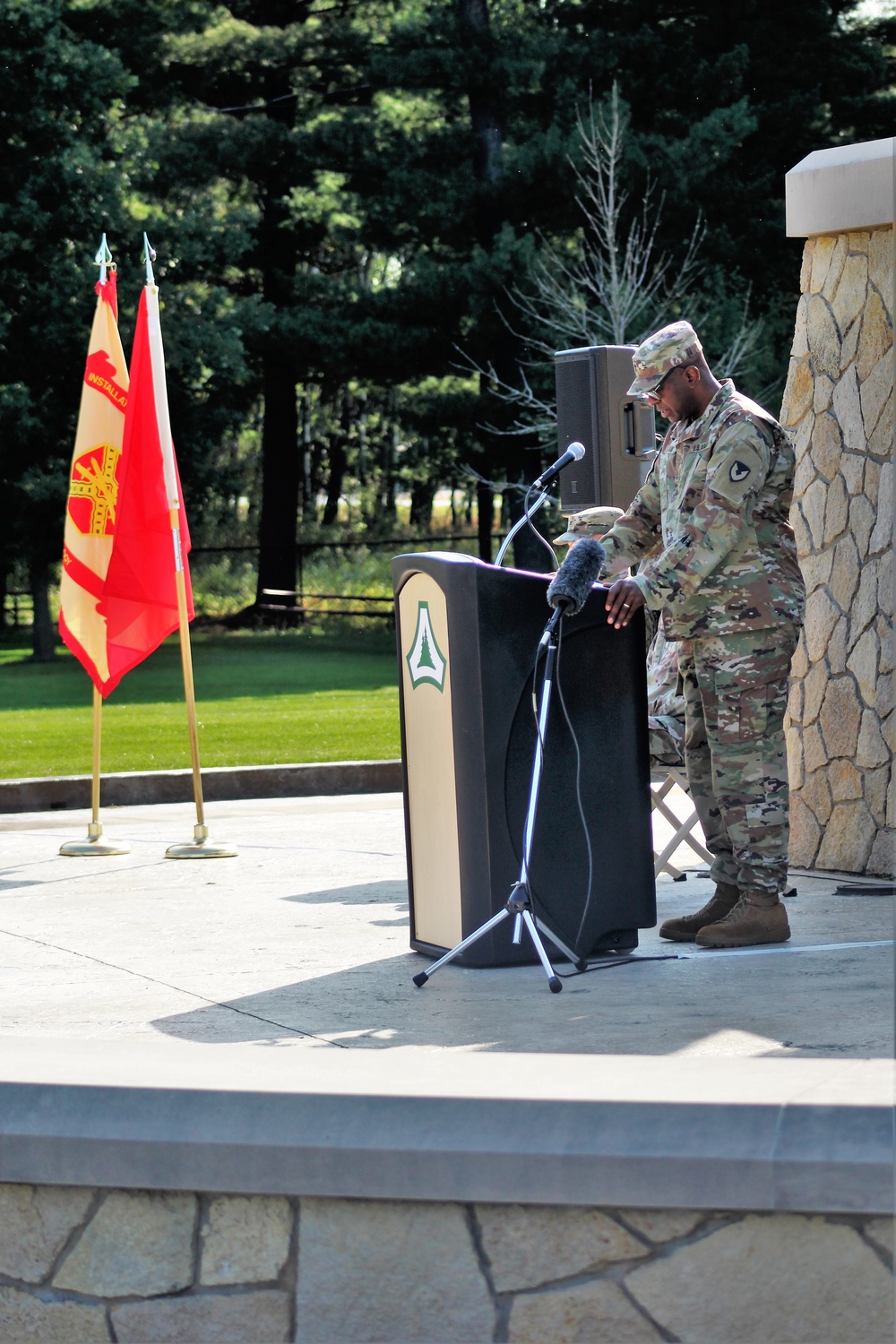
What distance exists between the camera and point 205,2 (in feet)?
108

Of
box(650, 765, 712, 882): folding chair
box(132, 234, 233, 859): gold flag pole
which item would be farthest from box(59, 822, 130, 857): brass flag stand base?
box(650, 765, 712, 882): folding chair

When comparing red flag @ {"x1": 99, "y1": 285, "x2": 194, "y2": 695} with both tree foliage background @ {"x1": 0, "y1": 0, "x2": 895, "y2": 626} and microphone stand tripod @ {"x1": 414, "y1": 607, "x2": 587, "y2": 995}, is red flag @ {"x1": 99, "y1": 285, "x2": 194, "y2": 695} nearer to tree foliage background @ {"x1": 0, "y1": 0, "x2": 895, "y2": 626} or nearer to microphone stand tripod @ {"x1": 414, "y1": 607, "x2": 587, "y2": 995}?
microphone stand tripod @ {"x1": 414, "y1": 607, "x2": 587, "y2": 995}

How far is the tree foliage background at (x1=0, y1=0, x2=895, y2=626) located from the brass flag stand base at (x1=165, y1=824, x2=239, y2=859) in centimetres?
1788

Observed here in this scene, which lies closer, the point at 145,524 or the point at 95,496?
the point at 145,524

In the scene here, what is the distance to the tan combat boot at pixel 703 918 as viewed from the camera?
6.07 meters

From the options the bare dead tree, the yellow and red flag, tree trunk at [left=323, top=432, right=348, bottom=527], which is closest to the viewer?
the yellow and red flag

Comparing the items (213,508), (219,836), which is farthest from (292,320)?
(219,836)

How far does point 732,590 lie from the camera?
221 inches

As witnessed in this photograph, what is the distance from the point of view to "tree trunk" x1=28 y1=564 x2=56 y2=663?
1078 inches

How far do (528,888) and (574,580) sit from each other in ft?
3.13

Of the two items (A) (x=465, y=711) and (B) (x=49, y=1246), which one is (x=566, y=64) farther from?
(B) (x=49, y=1246)

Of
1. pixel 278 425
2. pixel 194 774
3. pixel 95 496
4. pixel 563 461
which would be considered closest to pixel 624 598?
pixel 563 461

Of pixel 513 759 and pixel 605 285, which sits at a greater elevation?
pixel 605 285

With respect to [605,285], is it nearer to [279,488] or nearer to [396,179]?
[396,179]
